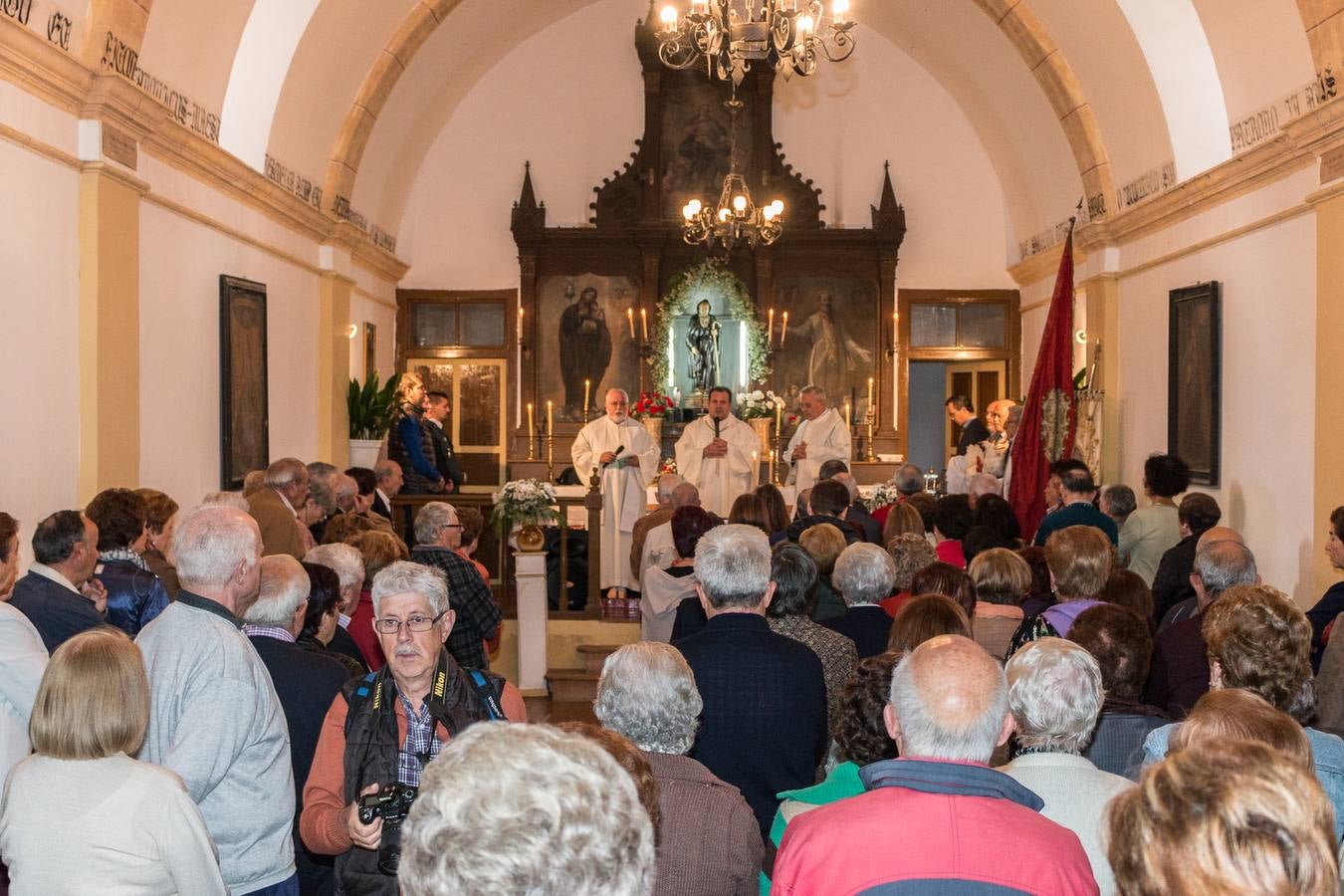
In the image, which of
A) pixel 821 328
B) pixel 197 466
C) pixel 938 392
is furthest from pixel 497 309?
pixel 197 466

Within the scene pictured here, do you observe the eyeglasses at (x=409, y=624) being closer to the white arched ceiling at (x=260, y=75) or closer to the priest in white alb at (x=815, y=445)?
the white arched ceiling at (x=260, y=75)

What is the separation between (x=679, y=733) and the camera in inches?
135

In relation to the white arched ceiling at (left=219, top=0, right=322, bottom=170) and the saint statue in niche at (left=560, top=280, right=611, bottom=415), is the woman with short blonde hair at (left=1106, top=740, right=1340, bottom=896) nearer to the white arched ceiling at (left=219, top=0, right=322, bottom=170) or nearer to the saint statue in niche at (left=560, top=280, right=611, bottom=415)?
the white arched ceiling at (left=219, top=0, right=322, bottom=170)

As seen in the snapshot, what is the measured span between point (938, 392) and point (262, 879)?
→ 57.8 feet

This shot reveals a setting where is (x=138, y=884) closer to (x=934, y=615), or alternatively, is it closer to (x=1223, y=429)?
(x=934, y=615)

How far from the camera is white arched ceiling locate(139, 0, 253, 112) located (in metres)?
9.83

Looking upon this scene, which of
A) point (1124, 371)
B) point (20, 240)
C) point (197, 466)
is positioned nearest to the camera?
point (20, 240)

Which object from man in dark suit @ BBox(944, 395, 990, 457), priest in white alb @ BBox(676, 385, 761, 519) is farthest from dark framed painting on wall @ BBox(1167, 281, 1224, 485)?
priest in white alb @ BBox(676, 385, 761, 519)

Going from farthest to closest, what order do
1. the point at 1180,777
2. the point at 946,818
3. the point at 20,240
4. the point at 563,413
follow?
1. the point at 563,413
2. the point at 20,240
3. the point at 946,818
4. the point at 1180,777

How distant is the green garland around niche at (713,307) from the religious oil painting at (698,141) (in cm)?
89

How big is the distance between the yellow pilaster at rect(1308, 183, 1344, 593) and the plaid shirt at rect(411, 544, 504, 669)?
5.62 m

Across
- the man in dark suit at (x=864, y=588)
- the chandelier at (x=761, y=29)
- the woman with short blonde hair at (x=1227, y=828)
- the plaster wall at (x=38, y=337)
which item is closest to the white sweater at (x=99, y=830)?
the woman with short blonde hair at (x=1227, y=828)

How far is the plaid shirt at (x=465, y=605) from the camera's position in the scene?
659 cm

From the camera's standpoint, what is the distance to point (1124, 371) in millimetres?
13953
